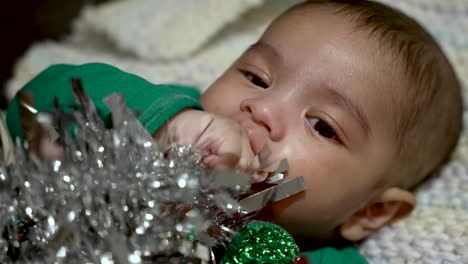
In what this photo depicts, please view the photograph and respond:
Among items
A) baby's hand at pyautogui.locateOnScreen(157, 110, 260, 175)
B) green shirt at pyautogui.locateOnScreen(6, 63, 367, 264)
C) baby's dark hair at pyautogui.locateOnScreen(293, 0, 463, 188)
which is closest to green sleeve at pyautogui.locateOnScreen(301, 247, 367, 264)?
green shirt at pyautogui.locateOnScreen(6, 63, 367, 264)

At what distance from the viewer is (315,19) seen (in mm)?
925

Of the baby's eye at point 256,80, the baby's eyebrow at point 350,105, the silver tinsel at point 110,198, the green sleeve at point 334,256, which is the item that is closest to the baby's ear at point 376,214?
the green sleeve at point 334,256

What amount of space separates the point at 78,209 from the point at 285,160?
286mm

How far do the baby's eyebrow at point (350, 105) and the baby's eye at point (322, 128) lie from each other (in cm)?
4

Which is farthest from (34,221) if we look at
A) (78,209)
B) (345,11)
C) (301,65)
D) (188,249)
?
(345,11)

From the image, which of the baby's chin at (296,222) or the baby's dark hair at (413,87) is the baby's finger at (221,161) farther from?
the baby's dark hair at (413,87)

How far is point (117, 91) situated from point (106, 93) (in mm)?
17

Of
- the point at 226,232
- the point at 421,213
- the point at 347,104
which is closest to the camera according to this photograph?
the point at 226,232

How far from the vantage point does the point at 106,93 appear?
2.68 ft

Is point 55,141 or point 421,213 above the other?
point 55,141

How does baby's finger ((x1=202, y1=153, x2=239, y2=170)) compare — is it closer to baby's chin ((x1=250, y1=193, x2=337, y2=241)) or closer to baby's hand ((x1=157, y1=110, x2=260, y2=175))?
baby's hand ((x1=157, y1=110, x2=260, y2=175))

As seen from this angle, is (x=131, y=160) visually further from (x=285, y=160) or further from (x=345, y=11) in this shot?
(x=345, y=11)

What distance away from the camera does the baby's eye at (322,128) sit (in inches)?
33.1

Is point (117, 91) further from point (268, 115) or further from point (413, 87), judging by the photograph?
point (413, 87)
